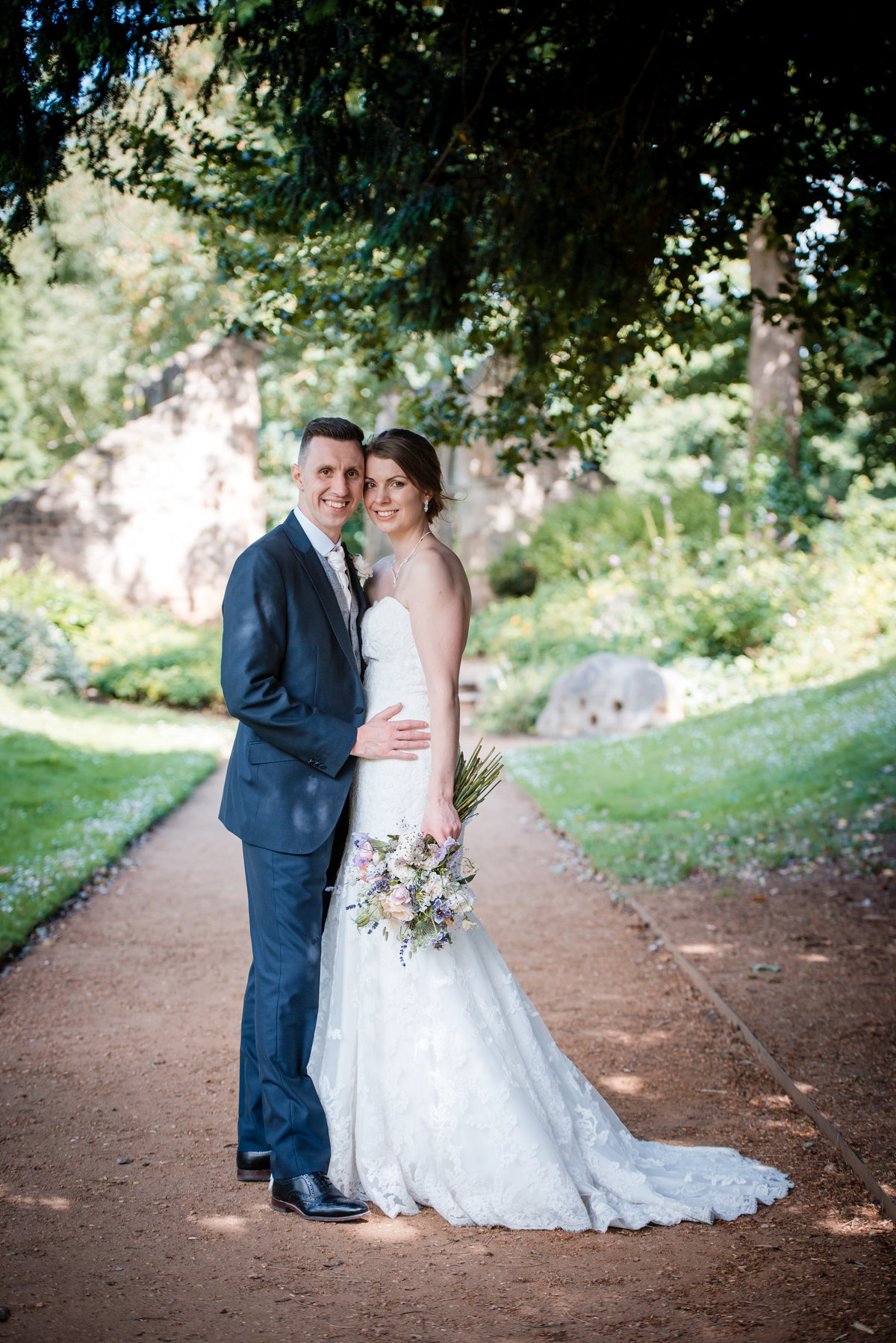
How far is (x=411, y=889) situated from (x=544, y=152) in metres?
3.82

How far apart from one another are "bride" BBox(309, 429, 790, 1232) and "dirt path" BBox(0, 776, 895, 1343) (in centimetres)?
10

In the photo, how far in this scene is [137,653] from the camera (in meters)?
15.8

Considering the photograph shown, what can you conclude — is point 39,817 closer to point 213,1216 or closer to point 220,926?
point 220,926

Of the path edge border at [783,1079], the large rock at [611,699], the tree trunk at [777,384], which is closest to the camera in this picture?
the path edge border at [783,1079]

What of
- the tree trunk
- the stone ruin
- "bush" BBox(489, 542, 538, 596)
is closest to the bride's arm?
the tree trunk

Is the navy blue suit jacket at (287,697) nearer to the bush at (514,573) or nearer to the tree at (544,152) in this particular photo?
the tree at (544,152)

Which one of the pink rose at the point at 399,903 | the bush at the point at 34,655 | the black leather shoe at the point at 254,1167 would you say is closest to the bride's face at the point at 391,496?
the pink rose at the point at 399,903

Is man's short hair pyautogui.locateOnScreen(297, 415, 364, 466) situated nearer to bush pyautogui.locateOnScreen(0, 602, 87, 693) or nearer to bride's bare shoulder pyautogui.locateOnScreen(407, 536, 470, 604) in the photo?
bride's bare shoulder pyautogui.locateOnScreen(407, 536, 470, 604)

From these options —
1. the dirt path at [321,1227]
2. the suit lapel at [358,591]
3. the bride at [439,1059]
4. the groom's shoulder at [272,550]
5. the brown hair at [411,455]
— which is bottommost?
the dirt path at [321,1227]

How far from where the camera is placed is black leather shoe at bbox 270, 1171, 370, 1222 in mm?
3059

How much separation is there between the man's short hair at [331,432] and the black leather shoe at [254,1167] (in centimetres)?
221

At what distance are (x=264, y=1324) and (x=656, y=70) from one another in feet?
16.6

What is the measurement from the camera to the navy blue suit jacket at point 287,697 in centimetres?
315

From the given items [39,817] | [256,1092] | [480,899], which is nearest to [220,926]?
[480,899]
